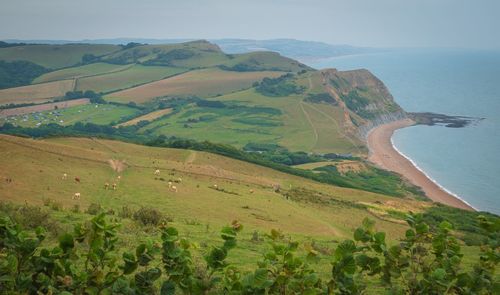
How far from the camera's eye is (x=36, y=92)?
557 feet

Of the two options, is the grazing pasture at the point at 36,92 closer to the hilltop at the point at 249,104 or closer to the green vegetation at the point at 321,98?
the hilltop at the point at 249,104

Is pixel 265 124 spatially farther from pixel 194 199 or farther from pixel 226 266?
pixel 226 266

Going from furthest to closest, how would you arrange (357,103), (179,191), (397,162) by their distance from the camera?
1. (357,103)
2. (397,162)
3. (179,191)

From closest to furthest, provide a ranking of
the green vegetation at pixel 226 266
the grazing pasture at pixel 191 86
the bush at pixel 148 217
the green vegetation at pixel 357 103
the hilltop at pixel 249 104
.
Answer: the green vegetation at pixel 226 266 → the bush at pixel 148 217 → the hilltop at pixel 249 104 → the green vegetation at pixel 357 103 → the grazing pasture at pixel 191 86

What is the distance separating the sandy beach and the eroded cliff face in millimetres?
4566

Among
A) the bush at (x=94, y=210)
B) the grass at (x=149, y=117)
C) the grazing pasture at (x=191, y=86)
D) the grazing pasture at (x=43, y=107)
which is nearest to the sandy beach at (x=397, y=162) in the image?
the grazing pasture at (x=191, y=86)

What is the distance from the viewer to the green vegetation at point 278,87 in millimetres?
161637

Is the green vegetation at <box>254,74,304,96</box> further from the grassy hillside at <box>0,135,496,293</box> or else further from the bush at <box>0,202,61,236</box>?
the bush at <box>0,202,61,236</box>

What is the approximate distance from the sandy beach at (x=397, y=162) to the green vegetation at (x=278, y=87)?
101ft

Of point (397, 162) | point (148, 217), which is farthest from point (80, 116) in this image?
point (148, 217)

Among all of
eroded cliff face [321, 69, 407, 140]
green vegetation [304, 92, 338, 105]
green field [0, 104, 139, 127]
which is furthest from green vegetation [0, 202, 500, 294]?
green vegetation [304, 92, 338, 105]

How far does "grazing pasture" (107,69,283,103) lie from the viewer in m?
173

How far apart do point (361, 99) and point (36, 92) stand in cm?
11398

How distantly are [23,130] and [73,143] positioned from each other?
59.0 metres
